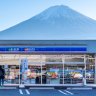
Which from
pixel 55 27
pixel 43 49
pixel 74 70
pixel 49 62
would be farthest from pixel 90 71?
pixel 55 27

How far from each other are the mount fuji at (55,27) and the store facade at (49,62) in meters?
0.67

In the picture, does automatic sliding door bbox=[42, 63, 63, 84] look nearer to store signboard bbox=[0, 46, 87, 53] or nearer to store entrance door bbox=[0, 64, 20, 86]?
store signboard bbox=[0, 46, 87, 53]

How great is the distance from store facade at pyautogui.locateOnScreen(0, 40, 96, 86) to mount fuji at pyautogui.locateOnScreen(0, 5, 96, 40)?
2.20ft

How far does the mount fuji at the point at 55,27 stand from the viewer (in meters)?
30.1

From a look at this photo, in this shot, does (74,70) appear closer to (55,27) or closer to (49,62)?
(49,62)

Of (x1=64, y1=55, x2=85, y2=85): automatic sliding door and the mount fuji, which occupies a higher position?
the mount fuji

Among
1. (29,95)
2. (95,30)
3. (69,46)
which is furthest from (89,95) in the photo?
(95,30)

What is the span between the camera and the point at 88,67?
3006cm

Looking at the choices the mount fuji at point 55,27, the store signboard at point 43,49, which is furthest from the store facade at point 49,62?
the mount fuji at point 55,27

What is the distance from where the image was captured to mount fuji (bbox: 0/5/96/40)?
30.1 meters

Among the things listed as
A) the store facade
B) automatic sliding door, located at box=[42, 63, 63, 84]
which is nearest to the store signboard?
the store facade

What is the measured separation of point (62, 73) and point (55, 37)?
113 inches

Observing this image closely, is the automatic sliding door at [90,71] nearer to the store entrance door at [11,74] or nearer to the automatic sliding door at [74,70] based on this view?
the automatic sliding door at [74,70]

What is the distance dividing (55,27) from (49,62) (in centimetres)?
341
